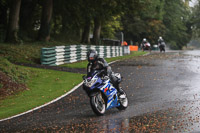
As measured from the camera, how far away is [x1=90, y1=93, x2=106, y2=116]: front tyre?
10094mm

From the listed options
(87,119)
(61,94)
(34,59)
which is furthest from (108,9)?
(87,119)

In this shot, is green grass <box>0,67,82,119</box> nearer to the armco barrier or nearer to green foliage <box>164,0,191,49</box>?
the armco barrier

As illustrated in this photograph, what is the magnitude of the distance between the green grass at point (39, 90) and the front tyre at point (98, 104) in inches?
110

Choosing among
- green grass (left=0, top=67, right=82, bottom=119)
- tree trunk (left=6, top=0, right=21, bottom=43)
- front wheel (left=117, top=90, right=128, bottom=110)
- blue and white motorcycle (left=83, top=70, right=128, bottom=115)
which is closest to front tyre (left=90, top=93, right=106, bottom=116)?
blue and white motorcycle (left=83, top=70, right=128, bottom=115)

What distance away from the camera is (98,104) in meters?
10.4

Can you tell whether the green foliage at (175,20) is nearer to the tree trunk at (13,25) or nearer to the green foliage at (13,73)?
the tree trunk at (13,25)

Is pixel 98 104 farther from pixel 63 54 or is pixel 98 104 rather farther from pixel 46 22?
pixel 46 22

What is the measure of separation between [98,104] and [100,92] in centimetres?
31

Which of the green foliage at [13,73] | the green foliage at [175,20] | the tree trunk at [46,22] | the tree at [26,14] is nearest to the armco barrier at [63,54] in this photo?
the tree trunk at [46,22]

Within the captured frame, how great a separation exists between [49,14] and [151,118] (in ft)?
95.1

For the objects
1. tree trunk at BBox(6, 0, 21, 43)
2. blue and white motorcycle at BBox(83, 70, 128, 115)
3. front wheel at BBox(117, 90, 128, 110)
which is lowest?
front wheel at BBox(117, 90, 128, 110)

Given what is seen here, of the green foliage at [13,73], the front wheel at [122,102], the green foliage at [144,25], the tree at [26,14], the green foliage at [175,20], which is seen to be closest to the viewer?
the front wheel at [122,102]

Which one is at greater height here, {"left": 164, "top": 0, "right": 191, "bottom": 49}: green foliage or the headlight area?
{"left": 164, "top": 0, "right": 191, "bottom": 49}: green foliage

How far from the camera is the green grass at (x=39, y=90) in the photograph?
42.5 ft
